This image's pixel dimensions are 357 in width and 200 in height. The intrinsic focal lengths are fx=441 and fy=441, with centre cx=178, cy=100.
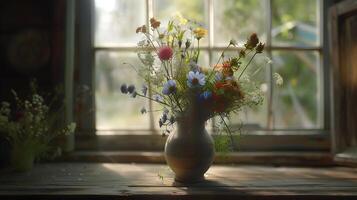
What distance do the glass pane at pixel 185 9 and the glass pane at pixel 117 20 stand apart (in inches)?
3.5

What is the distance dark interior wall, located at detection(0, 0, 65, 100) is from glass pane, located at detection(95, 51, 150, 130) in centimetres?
24

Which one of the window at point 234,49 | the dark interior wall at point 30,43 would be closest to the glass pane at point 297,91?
the window at point 234,49

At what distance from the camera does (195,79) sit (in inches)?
56.4

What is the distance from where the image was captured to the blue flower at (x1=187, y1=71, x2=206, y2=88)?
1434 millimetres

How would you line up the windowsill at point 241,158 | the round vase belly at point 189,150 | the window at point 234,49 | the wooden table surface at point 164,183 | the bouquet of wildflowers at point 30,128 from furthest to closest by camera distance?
the window at point 234,49
the windowsill at point 241,158
the bouquet of wildflowers at point 30,128
the round vase belly at point 189,150
the wooden table surface at point 164,183

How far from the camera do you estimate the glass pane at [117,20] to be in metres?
2.17

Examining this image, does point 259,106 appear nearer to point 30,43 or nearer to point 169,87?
point 169,87

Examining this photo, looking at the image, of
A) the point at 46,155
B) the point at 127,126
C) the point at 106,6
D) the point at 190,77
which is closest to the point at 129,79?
the point at 127,126

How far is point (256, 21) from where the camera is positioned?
7.24 feet

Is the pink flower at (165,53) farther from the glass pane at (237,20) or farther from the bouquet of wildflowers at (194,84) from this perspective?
the glass pane at (237,20)

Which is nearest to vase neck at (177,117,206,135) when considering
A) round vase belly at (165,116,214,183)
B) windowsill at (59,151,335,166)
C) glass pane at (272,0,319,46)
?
round vase belly at (165,116,214,183)

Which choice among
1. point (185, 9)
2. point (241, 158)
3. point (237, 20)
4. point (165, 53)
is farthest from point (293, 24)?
point (165, 53)

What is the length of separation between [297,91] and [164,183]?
1.32 meters

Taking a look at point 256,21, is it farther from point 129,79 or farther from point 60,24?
point 60,24
